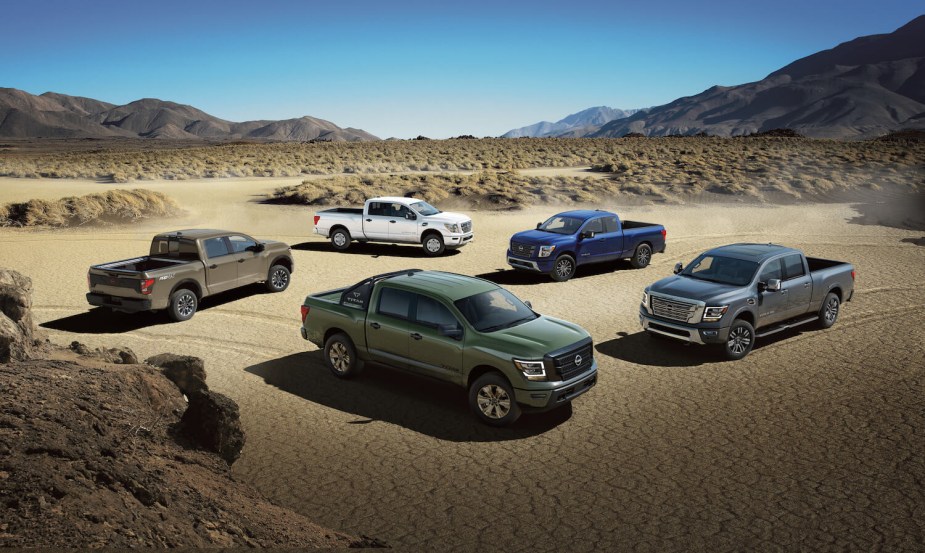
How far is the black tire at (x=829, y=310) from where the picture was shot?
527 inches

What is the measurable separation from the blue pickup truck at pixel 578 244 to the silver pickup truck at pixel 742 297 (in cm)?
483

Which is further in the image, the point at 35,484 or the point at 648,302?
the point at 648,302

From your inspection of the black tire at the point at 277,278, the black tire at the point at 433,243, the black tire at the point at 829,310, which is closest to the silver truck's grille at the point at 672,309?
the black tire at the point at 829,310

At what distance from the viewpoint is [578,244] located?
59.7 ft

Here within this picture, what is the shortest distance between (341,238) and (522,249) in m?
8.06

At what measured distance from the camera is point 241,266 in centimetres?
1585

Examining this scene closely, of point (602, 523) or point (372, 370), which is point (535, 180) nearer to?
point (372, 370)

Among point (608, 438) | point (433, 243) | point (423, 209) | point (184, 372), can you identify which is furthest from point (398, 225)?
point (608, 438)

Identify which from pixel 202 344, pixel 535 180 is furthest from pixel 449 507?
pixel 535 180

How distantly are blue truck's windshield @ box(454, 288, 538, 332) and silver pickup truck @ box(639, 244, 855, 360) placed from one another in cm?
325

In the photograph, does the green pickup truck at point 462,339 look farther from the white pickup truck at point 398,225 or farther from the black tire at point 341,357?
the white pickup truck at point 398,225

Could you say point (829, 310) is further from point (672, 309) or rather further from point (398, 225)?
point (398, 225)

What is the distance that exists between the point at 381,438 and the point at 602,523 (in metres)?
3.27

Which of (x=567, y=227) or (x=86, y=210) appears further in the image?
(x=86, y=210)
